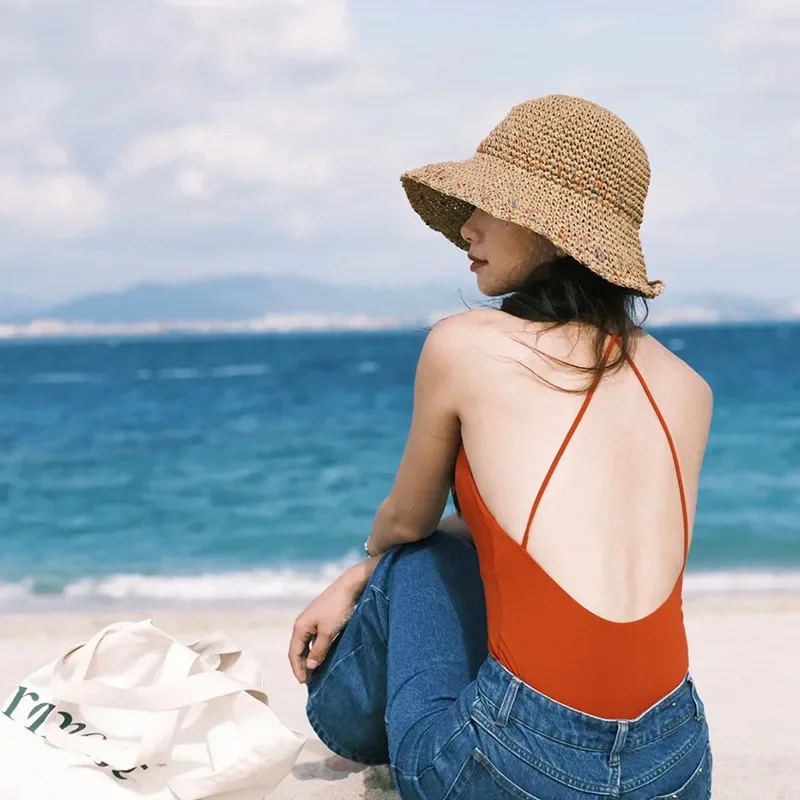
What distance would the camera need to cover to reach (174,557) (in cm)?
696

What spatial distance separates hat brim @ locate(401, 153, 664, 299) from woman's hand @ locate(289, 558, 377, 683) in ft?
2.41

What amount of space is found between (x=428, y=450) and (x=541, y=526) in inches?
13.8

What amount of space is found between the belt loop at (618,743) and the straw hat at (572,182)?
75cm

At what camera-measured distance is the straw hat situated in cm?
191

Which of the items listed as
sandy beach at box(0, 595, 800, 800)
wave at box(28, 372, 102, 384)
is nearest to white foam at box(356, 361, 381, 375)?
wave at box(28, 372, 102, 384)

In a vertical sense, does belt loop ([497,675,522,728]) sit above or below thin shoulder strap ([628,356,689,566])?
below

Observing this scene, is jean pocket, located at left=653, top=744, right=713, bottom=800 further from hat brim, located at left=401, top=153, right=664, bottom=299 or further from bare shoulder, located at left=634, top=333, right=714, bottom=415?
hat brim, located at left=401, top=153, right=664, bottom=299

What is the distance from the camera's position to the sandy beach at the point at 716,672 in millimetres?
2485

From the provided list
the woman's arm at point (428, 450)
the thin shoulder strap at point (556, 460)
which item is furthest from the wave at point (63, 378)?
the thin shoulder strap at point (556, 460)

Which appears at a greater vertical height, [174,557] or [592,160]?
[592,160]

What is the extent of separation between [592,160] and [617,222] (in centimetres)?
13

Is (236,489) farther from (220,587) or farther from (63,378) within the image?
(63,378)

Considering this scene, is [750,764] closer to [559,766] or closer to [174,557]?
[559,766]

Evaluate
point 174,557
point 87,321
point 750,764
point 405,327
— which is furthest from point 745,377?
point 87,321
